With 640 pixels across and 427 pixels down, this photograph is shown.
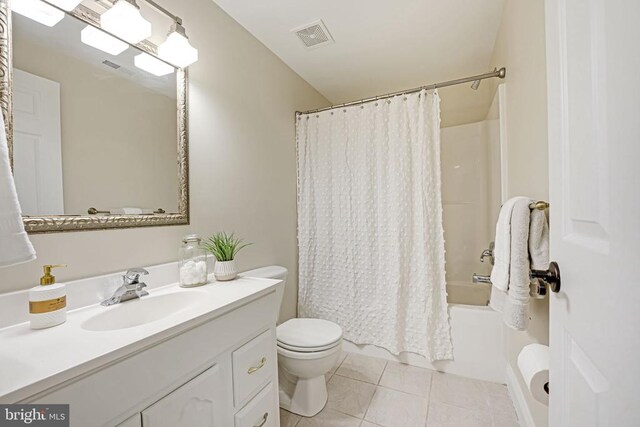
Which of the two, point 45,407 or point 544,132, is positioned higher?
point 544,132

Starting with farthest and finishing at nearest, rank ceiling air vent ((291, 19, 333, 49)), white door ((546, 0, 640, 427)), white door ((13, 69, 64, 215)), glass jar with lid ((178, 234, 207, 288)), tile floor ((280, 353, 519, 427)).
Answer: ceiling air vent ((291, 19, 333, 49))
tile floor ((280, 353, 519, 427))
glass jar with lid ((178, 234, 207, 288))
white door ((13, 69, 64, 215))
white door ((546, 0, 640, 427))

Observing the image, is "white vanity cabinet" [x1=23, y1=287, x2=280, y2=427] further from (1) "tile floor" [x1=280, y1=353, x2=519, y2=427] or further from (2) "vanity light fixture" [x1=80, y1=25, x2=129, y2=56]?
(2) "vanity light fixture" [x1=80, y1=25, x2=129, y2=56]

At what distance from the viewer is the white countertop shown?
537 millimetres

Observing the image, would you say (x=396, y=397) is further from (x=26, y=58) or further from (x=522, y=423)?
(x=26, y=58)

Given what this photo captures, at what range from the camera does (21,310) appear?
2.72ft

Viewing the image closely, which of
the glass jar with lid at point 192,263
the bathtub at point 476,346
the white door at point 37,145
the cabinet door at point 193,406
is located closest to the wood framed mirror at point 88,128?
the white door at point 37,145

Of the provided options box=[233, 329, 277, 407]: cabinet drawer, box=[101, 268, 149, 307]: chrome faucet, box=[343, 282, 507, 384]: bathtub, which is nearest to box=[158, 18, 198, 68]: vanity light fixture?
box=[101, 268, 149, 307]: chrome faucet

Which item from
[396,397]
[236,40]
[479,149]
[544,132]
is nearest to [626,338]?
[544,132]

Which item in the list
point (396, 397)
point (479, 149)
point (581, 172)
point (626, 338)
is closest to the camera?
point (626, 338)

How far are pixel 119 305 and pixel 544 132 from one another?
1746 mm

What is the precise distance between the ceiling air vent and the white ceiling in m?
0.04

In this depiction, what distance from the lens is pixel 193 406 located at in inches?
32.9

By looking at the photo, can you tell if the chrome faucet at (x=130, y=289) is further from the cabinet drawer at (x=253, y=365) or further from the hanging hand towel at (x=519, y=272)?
the hanging hand towel at (x=519, y=272)

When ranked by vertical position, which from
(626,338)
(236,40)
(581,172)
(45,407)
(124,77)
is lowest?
(45,407)
